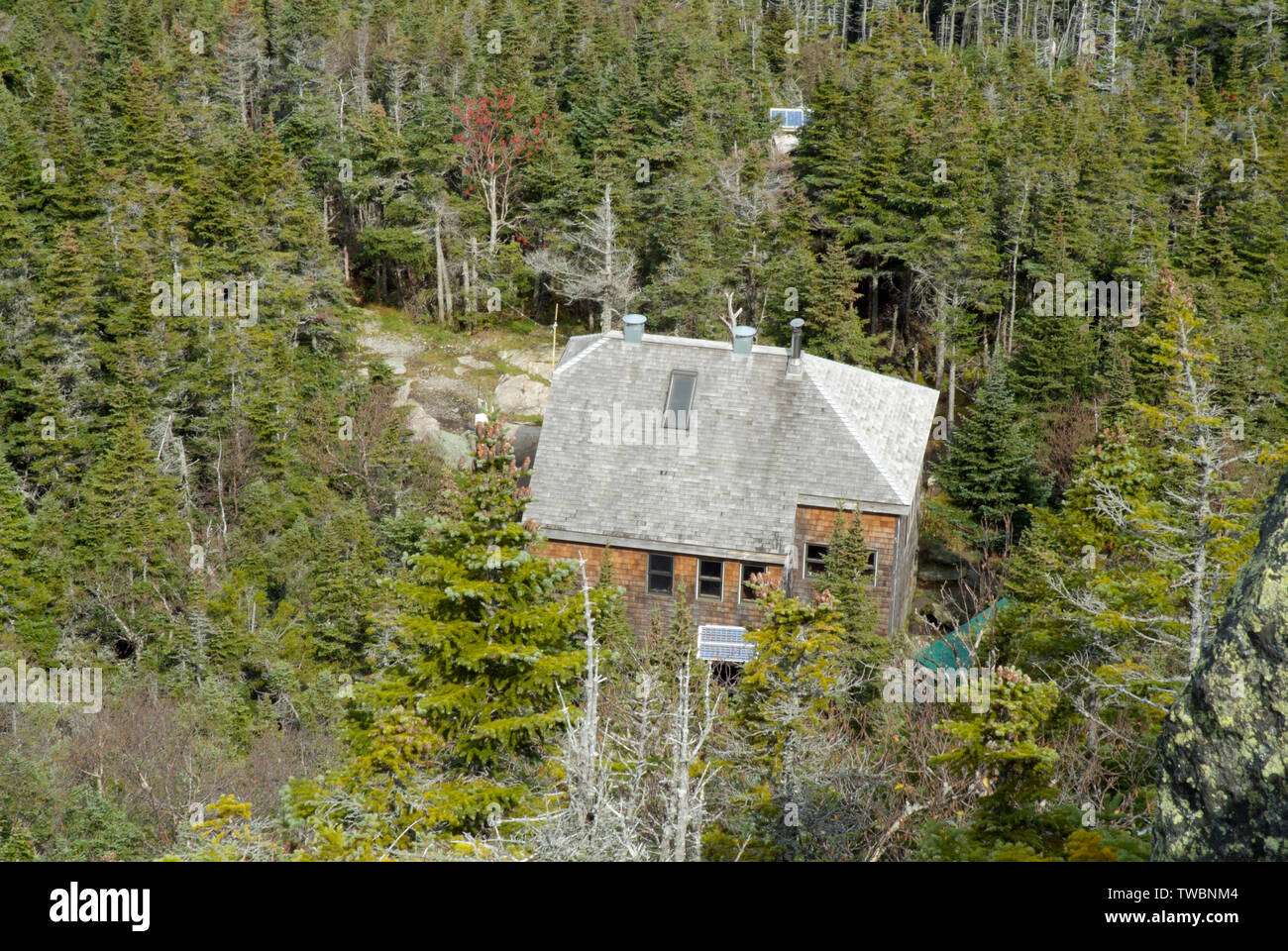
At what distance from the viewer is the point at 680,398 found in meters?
31.5

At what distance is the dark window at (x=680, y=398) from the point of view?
31.3 metres

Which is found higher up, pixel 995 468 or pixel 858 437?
pixel 858 437

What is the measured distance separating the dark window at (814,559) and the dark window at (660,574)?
3598 millimetres

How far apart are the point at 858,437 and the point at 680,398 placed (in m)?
4.94

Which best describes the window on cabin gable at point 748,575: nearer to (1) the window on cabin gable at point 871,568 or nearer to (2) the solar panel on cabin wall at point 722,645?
(2) the solar panel on cabin wall at point 722,645

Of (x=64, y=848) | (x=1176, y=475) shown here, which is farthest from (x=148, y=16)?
(x=1176, y=475)

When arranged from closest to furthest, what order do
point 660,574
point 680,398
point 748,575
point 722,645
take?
1. point 722,645
2. point 748,575
3. point 660,574
4. point 680,398

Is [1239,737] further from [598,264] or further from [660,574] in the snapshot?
[598,264]

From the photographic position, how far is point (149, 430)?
37.4 metres

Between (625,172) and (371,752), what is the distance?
140 ft

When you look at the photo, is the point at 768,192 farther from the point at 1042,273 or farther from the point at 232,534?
the point at 232,534

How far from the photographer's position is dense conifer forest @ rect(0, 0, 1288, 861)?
1273 centimetres

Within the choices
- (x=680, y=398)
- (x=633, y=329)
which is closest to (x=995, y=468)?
(x=680, y=398)

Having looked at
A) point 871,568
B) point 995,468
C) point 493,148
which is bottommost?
point 871,568
